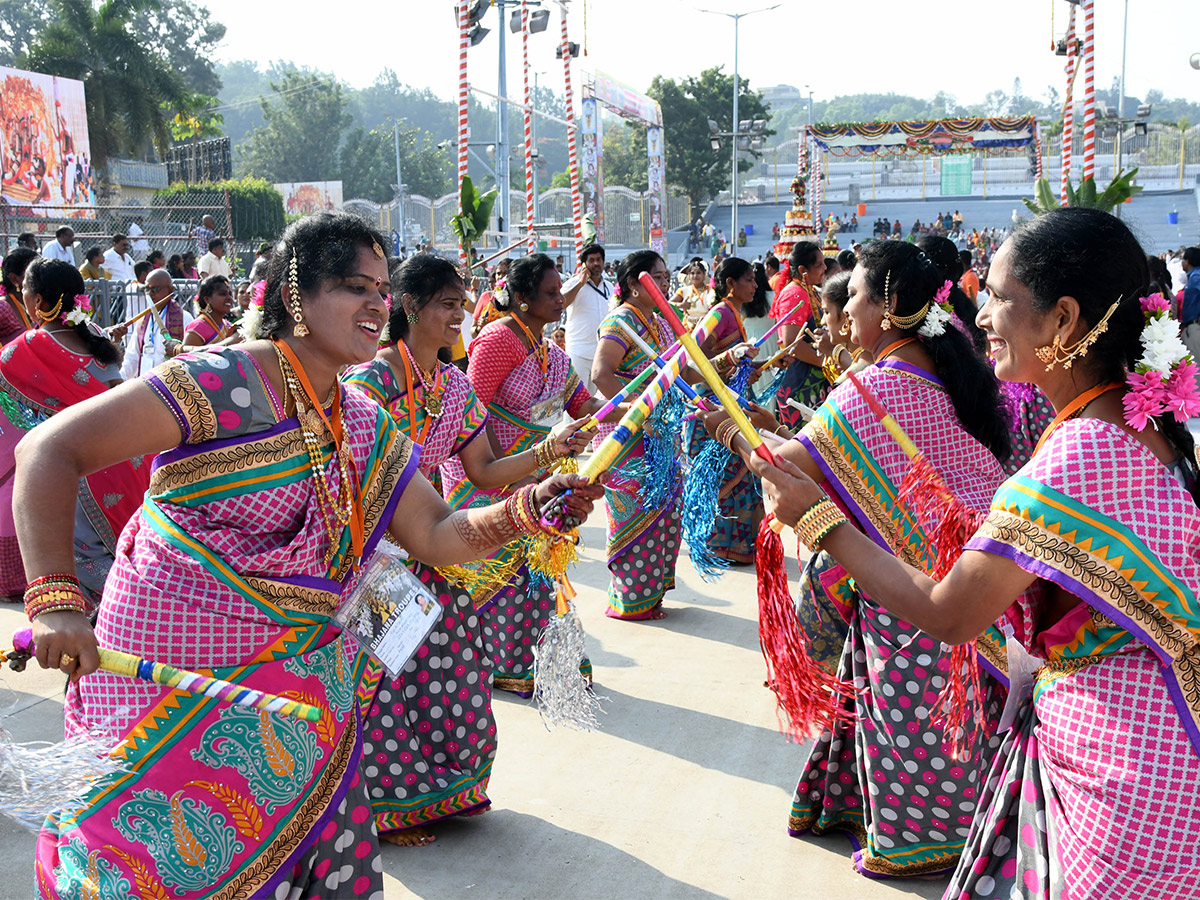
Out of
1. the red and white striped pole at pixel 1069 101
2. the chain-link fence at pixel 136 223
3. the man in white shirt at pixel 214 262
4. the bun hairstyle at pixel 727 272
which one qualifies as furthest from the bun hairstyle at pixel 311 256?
the chain-link fence at pixel 136 223

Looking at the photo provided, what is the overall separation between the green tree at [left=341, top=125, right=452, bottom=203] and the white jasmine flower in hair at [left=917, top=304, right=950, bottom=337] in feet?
231

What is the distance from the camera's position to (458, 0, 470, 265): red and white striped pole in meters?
10.3

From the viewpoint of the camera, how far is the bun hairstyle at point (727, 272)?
6.74 m

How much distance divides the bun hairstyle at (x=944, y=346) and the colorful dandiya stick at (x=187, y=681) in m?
2.07

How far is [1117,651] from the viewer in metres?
1.88

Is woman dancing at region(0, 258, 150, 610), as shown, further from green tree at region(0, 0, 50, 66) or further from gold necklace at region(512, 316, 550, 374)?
green tree at region(0, 0, 50, 66)

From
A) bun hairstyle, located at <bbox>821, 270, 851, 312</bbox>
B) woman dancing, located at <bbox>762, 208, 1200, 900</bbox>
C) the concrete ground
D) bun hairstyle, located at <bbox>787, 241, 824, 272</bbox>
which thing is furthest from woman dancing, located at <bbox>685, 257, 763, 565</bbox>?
woman dancing, located at <bbox>762, 208, 1200, 900</bbox>

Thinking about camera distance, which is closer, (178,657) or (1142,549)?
(1142,549)

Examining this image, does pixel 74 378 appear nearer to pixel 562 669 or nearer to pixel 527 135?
pixel 562 669

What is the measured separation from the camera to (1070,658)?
195cm

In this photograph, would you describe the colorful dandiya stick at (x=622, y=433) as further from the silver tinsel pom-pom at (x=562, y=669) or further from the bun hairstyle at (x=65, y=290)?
the bun hairstyle at (x=65, y=290)

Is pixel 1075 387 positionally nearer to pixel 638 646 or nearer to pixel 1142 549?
pixel 1142 549

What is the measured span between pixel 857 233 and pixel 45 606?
4691 centimetres

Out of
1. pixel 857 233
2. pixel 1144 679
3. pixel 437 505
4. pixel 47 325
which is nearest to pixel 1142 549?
pixel 1144 679
